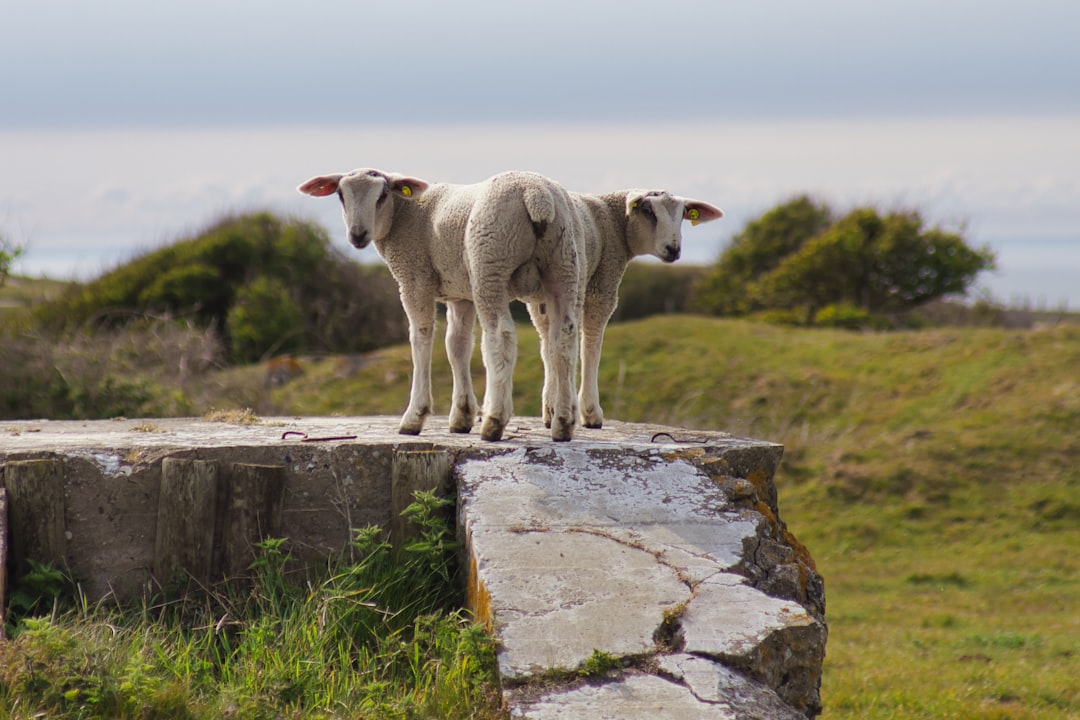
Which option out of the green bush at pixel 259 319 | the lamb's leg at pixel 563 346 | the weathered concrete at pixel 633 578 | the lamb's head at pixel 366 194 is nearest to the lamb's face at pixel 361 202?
the lamb's head at pixel 366 194

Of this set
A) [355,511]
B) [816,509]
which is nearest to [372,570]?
[355,511]

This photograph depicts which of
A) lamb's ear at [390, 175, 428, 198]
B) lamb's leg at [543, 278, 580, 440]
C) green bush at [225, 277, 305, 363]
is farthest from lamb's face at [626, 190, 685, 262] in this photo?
green bush at [225, 277, 305, 363]

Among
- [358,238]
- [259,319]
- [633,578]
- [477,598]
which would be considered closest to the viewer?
[633,578]

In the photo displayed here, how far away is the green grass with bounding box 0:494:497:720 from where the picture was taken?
17.4ft

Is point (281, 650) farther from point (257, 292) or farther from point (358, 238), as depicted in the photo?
point (257, 292)

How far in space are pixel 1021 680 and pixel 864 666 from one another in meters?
1.26

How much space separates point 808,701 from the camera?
5.81 meters

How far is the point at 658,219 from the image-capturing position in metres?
7.45

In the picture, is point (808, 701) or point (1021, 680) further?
point (1021, 680)

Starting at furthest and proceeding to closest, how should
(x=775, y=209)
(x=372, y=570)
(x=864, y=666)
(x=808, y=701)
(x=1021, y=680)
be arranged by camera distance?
1. (x=775, y=209)
2. (x=864, y=666)
3. (x=1021, y=680)
4. (x=372, y=570)
5. (x=808, y=701)

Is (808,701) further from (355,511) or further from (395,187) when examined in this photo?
(395,187)

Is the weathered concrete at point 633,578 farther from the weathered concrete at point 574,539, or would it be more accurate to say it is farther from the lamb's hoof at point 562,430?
the lamb's hoof at point 562,430

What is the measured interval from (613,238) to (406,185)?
1396 mm

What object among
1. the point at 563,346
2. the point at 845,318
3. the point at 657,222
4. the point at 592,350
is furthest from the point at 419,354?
the point at 845,318
